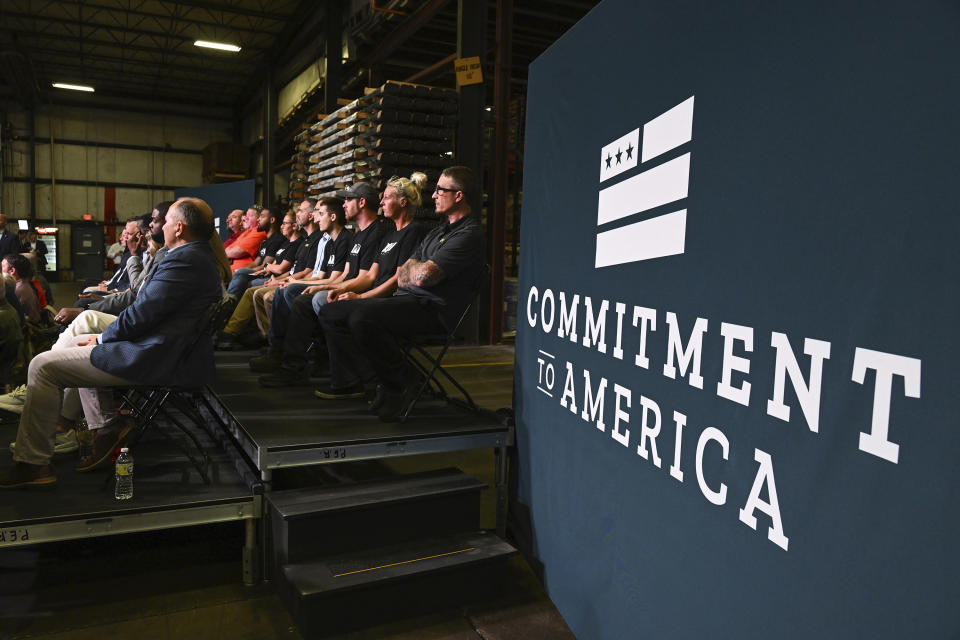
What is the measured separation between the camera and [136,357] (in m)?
3.15

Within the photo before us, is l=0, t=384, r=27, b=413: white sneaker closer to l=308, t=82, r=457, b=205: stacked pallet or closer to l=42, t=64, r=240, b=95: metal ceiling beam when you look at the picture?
l=308, t=82, r=457, b=205: stacked pallet

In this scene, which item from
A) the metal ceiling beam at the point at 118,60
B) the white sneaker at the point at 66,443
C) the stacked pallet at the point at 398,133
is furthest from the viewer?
the metal ceiling beam at the point at 118,60

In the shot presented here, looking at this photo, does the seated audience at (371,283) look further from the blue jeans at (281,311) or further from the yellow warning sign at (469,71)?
the yellow warning sign at (469,71)

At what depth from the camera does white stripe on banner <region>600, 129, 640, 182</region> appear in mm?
2221

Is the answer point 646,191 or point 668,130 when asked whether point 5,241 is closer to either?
point 646,191

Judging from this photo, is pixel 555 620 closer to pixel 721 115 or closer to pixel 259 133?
pixel 721 115

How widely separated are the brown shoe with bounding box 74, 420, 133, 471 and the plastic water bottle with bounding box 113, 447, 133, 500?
45cm

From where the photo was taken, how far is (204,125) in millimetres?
→ 25078

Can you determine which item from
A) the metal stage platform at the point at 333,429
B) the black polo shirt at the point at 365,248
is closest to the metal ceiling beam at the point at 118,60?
the black polo shirt at the point at 365,248

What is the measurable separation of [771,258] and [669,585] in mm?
984

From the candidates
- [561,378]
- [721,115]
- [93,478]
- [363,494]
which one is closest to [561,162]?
[561,378]

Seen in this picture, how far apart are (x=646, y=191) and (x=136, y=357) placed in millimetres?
2442

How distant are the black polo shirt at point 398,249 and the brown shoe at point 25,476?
2297mm

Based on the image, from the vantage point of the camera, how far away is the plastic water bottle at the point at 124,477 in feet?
9.45
